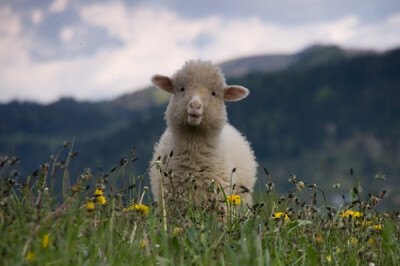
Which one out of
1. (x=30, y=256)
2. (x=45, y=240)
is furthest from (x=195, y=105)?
(x=30, y=256)

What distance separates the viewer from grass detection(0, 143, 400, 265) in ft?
10.7

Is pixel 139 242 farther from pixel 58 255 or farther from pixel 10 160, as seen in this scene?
pixel 10 160

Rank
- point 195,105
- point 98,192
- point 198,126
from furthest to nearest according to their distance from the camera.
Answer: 1. point 198,126
2. point 195,105
3. point 98,192

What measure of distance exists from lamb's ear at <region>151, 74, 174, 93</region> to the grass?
2717 millimetres

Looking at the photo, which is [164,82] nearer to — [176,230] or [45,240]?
[176,230]

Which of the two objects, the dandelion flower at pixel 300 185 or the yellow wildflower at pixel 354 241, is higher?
the dandelion flower at pixel 300 185

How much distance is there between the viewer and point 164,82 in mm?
7477

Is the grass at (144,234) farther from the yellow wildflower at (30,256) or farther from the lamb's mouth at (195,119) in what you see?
the lamb's mouth at (195,119)

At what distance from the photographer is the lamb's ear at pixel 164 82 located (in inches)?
294

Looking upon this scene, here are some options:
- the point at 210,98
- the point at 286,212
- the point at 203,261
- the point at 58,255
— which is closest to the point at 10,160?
the point at 58,255

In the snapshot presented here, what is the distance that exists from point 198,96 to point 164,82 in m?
0.87

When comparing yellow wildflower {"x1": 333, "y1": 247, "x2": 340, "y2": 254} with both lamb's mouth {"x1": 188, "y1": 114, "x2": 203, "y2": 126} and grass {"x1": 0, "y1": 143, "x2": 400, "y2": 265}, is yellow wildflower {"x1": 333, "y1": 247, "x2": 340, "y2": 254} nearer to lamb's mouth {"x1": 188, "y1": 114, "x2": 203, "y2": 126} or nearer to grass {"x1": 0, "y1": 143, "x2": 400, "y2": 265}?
grass {"x1": 0, "y1": 143, "x2": 400, "y2": 265}

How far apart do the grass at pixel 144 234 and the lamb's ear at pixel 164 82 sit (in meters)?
2.72

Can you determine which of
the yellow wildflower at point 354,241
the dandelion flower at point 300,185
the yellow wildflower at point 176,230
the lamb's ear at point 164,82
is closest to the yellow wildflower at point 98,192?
the yellow wildflower at point 176,230
